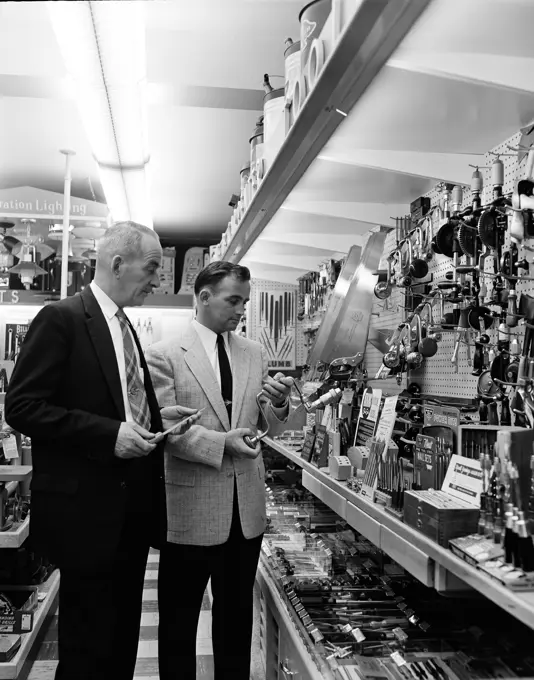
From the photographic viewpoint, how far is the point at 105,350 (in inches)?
84.4

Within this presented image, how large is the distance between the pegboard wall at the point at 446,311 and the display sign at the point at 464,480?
0.46 metres

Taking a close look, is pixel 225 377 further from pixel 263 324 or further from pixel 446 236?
pixel 263 324

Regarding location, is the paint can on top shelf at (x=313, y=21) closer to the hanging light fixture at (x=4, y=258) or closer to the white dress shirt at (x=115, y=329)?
the white dress shirt at (x=115, y=329)

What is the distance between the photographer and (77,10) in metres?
2.23

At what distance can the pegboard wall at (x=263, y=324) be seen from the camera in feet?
15.7

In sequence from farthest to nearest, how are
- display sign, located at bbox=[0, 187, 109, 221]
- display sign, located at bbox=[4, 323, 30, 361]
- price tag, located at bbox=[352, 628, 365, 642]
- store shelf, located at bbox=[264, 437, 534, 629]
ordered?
display sign, located at bbox=[4, 323, 30, 361] < display sign, located at bbox=[0, 187, 109, 221] < price tag, located at bbox=[352, 628, 365, 642] < store shelf, located at bbox=[264, 437, 534, 629]

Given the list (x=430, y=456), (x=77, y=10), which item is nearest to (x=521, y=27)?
(x=430, y=456)

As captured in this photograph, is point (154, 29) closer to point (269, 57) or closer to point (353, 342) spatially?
point (269, 57)

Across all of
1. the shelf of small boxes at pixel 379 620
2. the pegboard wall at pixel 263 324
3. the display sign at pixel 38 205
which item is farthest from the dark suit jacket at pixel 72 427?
the display sign at pixel 38 205

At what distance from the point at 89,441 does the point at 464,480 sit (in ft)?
3.80

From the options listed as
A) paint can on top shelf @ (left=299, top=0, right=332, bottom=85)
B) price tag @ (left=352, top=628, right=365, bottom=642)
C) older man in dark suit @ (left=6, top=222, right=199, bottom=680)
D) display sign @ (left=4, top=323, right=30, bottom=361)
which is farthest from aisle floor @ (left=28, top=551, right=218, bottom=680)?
display sign @ (left=4, top=323, right=30, bottom=361)

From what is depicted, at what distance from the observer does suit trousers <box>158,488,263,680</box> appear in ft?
8.00

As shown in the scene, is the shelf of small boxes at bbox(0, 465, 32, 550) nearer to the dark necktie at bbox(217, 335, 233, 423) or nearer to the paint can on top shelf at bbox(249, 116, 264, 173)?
the dark necktie at bbox(217, 335, 233, 423)

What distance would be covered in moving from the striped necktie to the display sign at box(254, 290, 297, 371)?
248 centimetres
